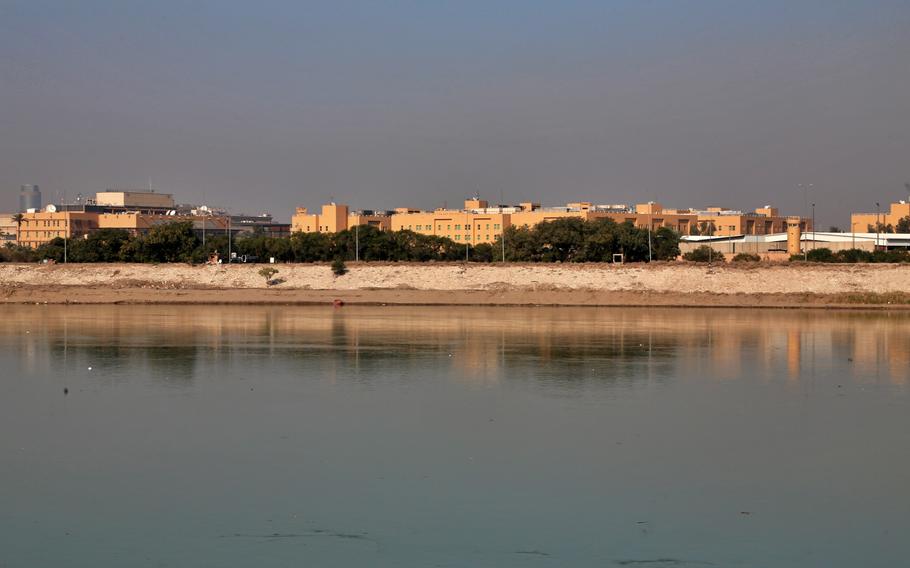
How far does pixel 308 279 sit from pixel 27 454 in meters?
45.0

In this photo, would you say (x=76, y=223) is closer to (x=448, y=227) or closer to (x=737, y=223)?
(x=448, y=227)

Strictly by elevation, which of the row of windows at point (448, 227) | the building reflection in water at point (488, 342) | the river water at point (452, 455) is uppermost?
the row of windows at point (448, 227)

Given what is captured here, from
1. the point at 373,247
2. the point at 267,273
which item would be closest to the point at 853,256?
the point at 373,247

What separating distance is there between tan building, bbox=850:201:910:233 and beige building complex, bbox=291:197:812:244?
5.89 m

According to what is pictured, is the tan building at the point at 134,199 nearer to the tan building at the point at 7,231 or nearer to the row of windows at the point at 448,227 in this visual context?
the tan building at the point at 7,231

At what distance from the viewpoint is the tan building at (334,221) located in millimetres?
119625

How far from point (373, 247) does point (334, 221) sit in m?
44.5

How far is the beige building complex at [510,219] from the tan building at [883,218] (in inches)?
232

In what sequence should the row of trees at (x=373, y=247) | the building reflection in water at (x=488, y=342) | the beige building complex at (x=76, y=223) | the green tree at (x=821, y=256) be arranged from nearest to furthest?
1. the building reflection in water at (x=488, y=342)
2. the green tree at (x=821, y=256)
3. the row of trees at (x=373, y=247)
4. the beige building complex at (x=76, y=223)

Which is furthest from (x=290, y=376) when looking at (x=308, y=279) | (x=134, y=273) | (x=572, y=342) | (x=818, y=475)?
(x=134, y=273)

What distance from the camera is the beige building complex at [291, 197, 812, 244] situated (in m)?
111

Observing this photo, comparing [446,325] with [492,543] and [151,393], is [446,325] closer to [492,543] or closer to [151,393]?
[151,393]

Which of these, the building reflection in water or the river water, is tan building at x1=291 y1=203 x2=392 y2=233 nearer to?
the building reflection in water

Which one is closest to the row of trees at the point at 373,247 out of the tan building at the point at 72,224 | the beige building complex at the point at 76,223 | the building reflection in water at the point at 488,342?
the building reflection in water at the point at 488,342
